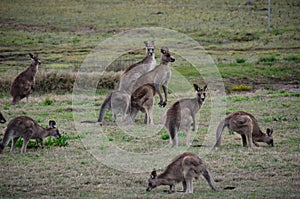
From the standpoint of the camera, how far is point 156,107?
66.5ft

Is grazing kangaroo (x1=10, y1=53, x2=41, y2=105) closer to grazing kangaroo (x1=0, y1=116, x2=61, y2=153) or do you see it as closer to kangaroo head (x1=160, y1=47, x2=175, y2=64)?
kangaroo head (x1=160, y1=47, x2=175, y2=64)

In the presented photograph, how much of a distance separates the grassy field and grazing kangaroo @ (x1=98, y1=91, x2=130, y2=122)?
1.43ft

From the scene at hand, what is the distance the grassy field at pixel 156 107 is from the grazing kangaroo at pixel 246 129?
Result: 0.26 meters

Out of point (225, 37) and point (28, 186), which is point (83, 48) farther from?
point (28, 186)

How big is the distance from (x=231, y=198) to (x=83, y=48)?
98.2ft

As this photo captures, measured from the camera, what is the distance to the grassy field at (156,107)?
11320 millimetres

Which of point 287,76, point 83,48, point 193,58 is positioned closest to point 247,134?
point 287,76

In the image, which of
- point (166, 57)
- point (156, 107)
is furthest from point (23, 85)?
point (166, 57)

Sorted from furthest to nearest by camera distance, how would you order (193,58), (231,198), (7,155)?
1. (193,58)
2. (7,155)
3. (231,198)

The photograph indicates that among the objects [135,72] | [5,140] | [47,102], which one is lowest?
[5,140]

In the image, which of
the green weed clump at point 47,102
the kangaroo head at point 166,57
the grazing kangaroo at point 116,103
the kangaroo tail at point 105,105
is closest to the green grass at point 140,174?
the kangaroo tail at point 105,105

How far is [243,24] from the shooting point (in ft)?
152

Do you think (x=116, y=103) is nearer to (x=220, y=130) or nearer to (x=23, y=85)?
(x=220, y=130)

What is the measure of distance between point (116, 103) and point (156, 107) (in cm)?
317
